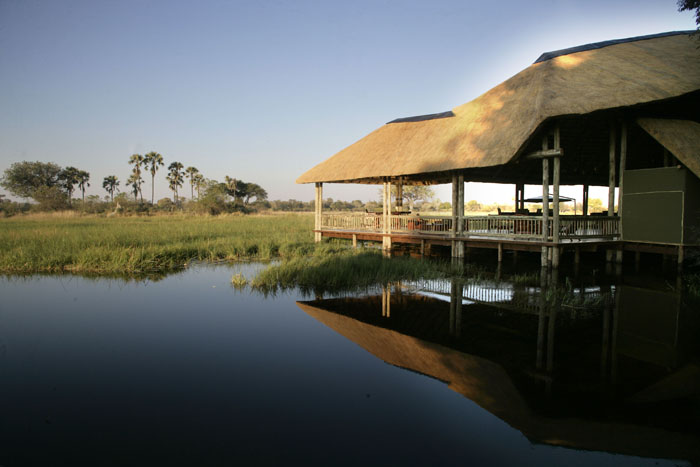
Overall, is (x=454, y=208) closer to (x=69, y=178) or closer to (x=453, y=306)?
(x=453, y=306)

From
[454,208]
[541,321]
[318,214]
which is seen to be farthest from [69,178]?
[541,321]

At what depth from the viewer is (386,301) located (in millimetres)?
8906

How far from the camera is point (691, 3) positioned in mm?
12320

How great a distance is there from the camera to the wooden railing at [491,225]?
42.4ft

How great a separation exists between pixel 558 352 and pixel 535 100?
9693 millimetres

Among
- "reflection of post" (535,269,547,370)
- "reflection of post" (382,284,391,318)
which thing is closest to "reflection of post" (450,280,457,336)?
"reflection of post" (382,284,391,318)

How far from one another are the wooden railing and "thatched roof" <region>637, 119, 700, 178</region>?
2.62 metres

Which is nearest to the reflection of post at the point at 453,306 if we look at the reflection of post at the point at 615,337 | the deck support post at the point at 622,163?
the reflection of post at the point at 615,337

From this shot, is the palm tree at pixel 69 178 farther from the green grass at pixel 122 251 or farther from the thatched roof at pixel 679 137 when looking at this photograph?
the thatched roof at pixel 679 137

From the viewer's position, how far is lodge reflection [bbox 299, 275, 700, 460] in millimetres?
3695

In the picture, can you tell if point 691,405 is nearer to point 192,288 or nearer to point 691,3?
point 192,288

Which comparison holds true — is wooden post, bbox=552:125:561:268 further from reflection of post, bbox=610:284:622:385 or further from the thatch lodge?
reflection of post, bbox=610:284:622:385

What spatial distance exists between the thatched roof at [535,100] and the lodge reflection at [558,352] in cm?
511

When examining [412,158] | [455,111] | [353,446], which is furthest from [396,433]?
[455,111]
